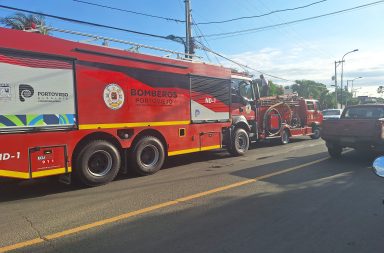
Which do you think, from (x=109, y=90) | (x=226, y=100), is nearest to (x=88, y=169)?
(x=109, y=90)

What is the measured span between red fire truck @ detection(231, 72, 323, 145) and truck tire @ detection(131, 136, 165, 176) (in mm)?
4061

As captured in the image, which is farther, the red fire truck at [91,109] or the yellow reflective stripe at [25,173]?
the red fire truck at [91,109]

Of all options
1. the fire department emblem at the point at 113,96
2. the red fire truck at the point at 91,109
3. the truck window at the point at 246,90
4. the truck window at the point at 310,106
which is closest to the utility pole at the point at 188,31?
the truck window at the point at 310,106

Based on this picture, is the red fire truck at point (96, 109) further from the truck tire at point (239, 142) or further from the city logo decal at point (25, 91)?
the truck tire at point (239, 142)

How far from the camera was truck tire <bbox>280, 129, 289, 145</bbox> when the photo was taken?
57.5ft

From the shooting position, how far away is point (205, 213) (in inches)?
241

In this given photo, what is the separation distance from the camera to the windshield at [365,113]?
1185cm

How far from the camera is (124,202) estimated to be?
6965 millimetres

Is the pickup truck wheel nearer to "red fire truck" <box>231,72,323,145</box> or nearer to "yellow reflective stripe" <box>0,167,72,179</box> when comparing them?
"red fire truck" <box>231,72,323,145</box>

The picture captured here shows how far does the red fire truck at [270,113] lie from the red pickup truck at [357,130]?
298 cm

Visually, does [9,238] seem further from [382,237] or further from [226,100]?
[226,100]

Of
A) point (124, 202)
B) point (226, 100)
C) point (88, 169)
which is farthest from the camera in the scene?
point (226, 100)

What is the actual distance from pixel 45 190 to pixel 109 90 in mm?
2552

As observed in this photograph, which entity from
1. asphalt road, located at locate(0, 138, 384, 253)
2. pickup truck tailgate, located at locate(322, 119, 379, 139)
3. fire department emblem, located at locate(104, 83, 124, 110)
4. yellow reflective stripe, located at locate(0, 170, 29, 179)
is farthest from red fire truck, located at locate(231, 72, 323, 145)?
yellow reflective stripe, located at locate(0, 170, 29, 179)
